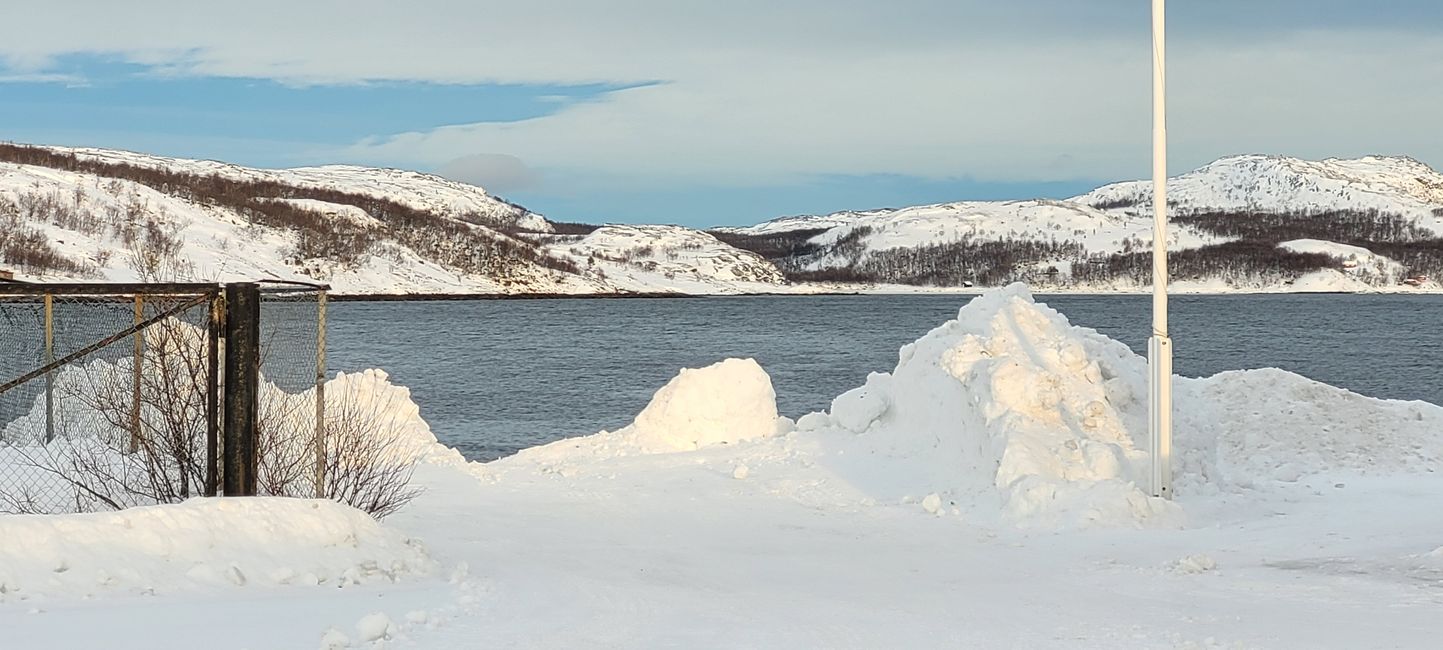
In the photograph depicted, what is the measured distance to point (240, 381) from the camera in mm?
10117

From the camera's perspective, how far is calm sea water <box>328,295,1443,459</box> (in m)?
42.7

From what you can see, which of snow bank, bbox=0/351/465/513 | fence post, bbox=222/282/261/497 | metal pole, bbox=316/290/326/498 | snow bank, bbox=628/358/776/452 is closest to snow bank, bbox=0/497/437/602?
fence post, bbox=222/282/261/497

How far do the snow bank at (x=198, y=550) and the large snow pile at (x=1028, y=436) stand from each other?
7.62 m

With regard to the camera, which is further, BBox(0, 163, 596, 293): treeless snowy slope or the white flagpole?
BBox(0, 163, 596, 293): treeless snowy slope

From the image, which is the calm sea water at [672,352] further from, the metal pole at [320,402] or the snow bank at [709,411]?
the metal pole at [320,402]

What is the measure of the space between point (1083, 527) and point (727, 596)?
540 cm

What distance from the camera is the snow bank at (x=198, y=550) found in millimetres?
8031

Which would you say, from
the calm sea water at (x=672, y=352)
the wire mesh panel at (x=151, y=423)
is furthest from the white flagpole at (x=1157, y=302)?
the calm sea water at (x=672, y=352)

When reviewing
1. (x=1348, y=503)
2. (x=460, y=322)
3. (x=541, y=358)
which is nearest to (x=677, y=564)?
(x=1348, y=503)

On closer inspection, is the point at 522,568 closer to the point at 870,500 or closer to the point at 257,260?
the point at 870,500

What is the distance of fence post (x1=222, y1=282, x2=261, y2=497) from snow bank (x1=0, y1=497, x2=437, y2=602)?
3.36 ft

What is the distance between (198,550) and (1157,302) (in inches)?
391

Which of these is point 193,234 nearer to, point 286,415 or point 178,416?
point 286,415

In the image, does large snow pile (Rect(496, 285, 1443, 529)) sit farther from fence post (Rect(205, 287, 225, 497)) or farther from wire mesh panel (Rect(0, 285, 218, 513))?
fence post (Rect(205, 287, 225, 497))
